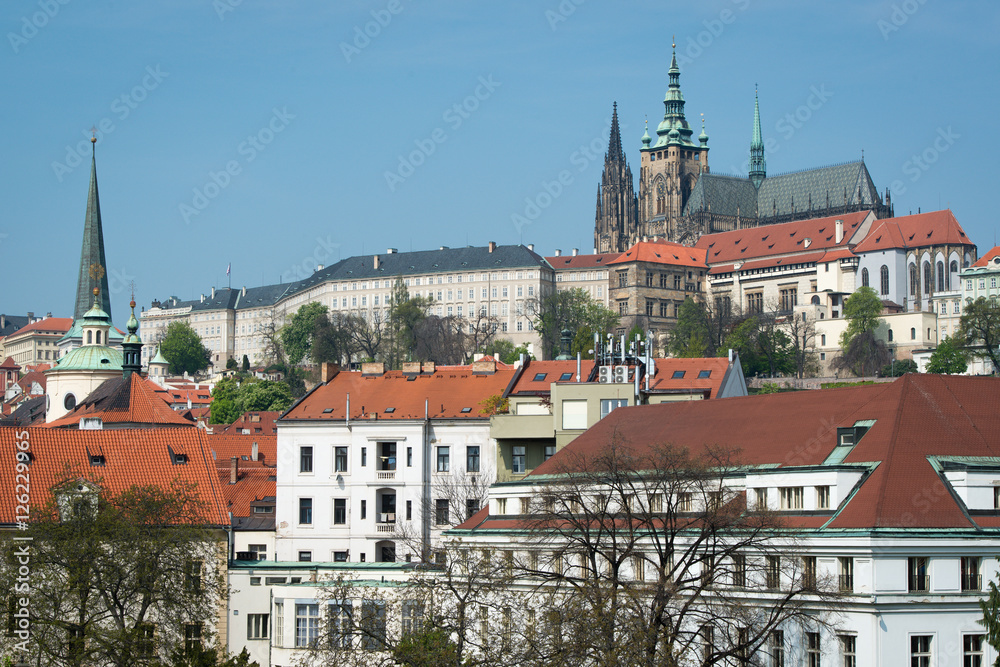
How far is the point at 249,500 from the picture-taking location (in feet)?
209

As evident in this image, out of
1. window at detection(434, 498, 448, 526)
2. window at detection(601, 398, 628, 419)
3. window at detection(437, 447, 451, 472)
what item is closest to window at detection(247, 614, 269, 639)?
window at detection(601, 398, 628, 419)

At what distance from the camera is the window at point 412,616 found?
34.6 metres

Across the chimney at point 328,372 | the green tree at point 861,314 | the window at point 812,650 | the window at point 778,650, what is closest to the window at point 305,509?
the chimney at point 328,372

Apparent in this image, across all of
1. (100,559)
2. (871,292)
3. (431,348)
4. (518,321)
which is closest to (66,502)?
(100,559)

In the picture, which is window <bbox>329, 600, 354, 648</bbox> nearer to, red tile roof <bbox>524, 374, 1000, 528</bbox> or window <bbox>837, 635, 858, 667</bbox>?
red tile roof <bbox>524, 374, 1000, 528</bbox>

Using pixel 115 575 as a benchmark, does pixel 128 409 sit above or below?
above

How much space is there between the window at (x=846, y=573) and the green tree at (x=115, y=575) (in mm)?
15715

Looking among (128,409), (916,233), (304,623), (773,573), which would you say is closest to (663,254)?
(916,233)

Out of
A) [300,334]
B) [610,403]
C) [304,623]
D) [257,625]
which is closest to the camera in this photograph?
[304,623]

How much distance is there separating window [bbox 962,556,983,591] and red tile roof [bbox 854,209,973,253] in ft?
457

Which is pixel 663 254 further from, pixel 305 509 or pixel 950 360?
pixel 305 509

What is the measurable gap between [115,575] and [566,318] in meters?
132

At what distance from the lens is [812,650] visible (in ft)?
112

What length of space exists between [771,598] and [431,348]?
384 ft
